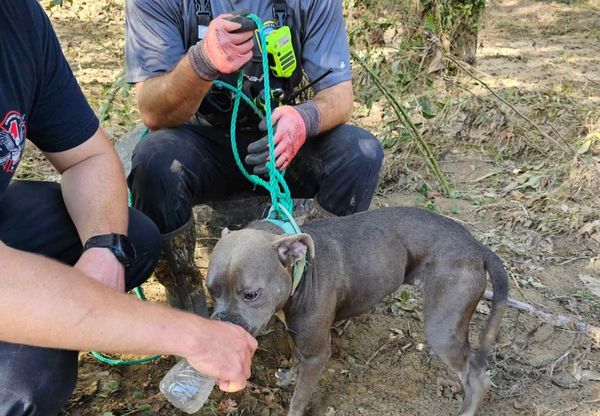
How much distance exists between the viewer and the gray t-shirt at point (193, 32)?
11.3ft

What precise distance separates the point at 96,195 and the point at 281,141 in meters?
0.93

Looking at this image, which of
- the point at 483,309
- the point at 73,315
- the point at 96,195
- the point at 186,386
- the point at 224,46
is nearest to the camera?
the point at 73,315

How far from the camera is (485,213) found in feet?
16.5

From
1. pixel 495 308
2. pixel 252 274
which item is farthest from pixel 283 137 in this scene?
pixel 495 308

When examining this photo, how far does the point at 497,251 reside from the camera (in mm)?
4508

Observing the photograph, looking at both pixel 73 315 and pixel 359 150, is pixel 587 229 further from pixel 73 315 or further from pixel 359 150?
pixel 73 315

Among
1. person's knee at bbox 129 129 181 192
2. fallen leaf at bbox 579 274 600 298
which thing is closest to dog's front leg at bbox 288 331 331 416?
person's knee at bbox 129 129 181 192

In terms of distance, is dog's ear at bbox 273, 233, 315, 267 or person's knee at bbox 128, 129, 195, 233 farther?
person's knee at bbox 128, 129, 195, 233

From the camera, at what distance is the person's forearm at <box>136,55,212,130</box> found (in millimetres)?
3111

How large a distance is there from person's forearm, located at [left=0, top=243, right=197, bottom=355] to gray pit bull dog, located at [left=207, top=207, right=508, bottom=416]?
32.9 inches

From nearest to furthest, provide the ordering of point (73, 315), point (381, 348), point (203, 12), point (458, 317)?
point (73, 315), point (458, 317), point (203, 12), point (381, 348)

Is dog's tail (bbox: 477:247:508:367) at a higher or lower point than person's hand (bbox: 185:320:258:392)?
lower

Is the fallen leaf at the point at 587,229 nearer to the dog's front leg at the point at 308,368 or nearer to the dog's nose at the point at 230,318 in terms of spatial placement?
the dog's front leg at the point at 308,368

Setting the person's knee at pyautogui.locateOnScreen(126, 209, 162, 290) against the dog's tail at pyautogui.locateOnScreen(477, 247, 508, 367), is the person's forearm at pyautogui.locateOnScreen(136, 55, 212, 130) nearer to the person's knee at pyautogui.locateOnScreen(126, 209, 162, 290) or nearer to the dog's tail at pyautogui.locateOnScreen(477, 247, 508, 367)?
the person's knee at pyautogui.locateOnScreen(126, 209, 162, 290)
